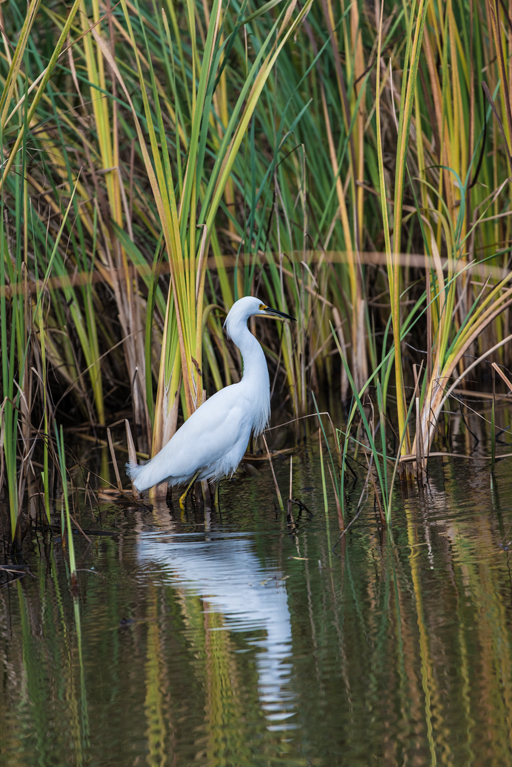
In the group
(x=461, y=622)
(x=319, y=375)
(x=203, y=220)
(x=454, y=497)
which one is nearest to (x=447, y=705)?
(x=461, y=622)

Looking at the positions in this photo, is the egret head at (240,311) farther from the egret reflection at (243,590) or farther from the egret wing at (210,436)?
the egret reflection at (243,590)

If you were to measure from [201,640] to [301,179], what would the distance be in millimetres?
3460

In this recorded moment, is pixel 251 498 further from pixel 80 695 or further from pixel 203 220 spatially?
pixel 80 695

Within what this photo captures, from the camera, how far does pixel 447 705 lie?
179 cm

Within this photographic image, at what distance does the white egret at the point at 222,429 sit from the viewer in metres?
3.89

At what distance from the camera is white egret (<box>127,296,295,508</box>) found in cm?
389

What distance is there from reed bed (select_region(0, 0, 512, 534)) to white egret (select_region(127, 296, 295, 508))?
14 centimetres

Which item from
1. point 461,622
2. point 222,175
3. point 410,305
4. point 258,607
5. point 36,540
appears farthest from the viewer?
point 410,305

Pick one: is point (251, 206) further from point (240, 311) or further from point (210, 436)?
point (210, 436)

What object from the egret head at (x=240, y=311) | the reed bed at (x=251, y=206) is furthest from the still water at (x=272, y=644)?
the egret head at (x=240, y=311)

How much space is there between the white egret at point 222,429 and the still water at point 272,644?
527 mm

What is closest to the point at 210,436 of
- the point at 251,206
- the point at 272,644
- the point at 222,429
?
the point at 222,429

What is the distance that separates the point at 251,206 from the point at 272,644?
2.47m

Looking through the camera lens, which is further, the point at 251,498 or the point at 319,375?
the point at 319,375
